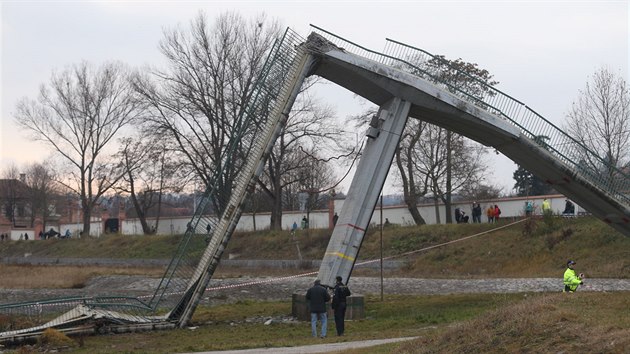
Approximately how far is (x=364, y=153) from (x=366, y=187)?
1.33 metres

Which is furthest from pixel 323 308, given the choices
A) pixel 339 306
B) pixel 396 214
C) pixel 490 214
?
pixel 396 214

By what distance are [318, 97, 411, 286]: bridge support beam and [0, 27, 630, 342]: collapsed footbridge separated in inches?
1.3

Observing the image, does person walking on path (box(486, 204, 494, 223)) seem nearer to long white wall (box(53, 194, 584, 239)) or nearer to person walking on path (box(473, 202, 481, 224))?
long white wall (box(53, 194, 584, 239))

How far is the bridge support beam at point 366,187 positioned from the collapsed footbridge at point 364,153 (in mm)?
33

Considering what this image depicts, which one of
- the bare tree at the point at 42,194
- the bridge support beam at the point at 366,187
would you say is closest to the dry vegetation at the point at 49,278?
the bridge support beam at the point at 366,187

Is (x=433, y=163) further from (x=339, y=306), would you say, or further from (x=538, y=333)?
(x=538, y=333)

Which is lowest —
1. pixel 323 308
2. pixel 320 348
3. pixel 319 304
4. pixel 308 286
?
pixel 320 348

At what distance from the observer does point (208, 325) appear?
27.3 m

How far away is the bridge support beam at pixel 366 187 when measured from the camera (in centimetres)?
2780

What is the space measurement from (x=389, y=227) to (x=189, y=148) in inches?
702

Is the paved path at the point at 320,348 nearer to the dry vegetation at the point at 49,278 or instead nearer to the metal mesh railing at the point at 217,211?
the metal mesh railing at the point at 217,211

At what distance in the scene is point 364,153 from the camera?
1144 inches

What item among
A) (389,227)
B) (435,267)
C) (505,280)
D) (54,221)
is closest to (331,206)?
(389,227)

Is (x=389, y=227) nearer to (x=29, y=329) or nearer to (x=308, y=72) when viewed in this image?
(x=308, y=72)
